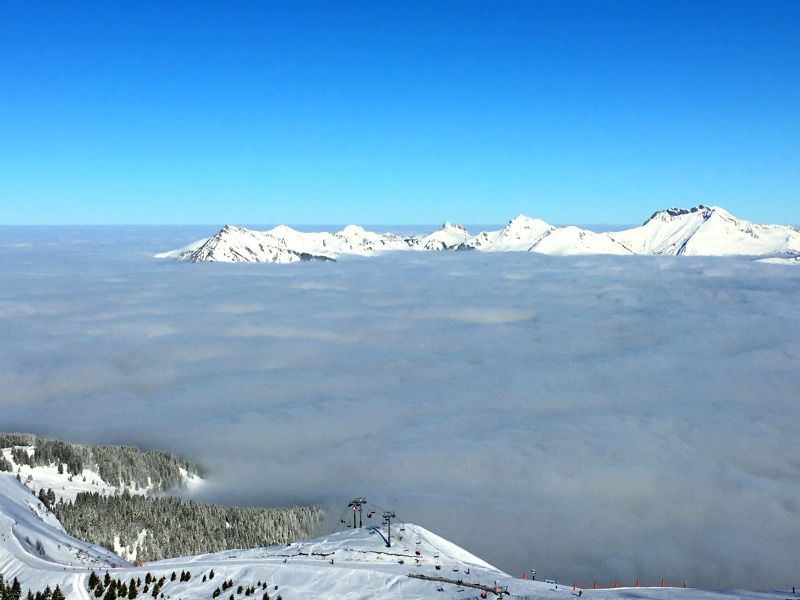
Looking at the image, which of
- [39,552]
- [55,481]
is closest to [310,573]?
[39,552]

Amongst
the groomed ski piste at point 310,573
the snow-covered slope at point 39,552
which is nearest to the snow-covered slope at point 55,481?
the snow-covered slope at point 39,552

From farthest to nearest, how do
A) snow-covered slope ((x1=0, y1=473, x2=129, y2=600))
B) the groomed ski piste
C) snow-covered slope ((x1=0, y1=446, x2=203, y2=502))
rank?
snow-covered slope ((x1=0, y1=446, x2=203, y2=502))
snow-covered slope ((x1=0, y1=473, x2=129, y2=600))
the groomed ski piste

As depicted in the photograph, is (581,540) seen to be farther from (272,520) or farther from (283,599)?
(283,599)

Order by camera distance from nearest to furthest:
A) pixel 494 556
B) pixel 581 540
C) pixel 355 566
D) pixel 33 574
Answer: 1. pixel 33 574
2. pixel 355 566
3. pixel 494 556
4. pixel 581 540

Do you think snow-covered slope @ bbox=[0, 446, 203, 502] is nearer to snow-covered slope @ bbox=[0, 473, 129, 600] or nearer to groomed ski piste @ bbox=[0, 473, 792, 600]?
snow-covered slope @ bbox=[0, 473, 129, 600]

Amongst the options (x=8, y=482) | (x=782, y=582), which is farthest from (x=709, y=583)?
(x=8, y=482)

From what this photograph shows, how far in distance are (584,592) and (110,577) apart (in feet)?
214

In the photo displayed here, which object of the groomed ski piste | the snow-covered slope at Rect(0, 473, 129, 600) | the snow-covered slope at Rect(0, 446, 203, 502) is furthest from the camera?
the snow-covered slope at Rect(0, 446, 203, 502)

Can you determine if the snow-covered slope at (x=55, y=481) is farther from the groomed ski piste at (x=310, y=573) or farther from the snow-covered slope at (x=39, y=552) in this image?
the groomed ski piste at (x=310, y=573)

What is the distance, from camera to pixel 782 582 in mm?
162625

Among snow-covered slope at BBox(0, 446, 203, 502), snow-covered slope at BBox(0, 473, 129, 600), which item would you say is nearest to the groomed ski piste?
snow-covered slope at BBox(0, 473, 129, 600)

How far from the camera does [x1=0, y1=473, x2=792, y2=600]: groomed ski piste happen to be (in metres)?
82.3

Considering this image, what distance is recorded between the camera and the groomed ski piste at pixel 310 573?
→ 8231 centimetres

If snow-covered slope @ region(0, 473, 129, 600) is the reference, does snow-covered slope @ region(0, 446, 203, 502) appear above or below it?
below
